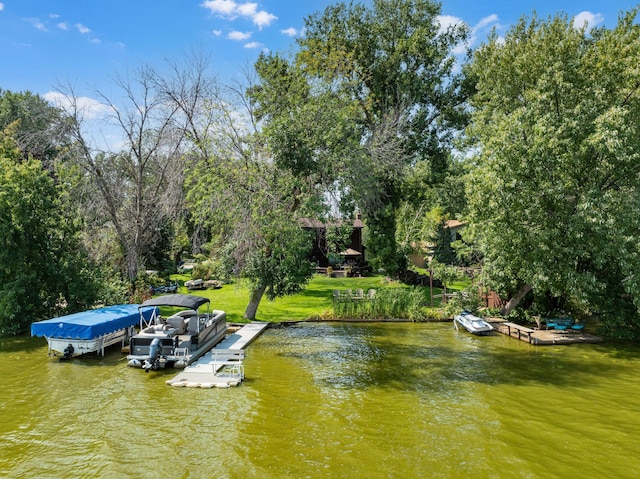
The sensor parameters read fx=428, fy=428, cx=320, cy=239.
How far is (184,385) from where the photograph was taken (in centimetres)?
1455

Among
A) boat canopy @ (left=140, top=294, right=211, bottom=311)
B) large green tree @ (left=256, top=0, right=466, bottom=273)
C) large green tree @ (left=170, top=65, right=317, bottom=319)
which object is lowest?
boat canopy @ (left=140, top=294, right=211, bottom=311)

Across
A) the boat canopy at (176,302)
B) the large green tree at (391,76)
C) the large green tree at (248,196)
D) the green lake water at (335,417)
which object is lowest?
the green lake water at (335,417)

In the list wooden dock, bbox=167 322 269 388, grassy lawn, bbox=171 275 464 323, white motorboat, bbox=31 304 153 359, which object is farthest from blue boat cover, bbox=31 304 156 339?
grassy lawn, bbox=171 275 464 323

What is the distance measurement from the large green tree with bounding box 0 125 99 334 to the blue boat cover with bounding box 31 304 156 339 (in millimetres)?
4728

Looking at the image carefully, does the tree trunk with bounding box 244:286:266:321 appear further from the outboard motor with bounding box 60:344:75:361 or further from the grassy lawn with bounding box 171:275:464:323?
the outboard motor with bounding box 60:344:75:361

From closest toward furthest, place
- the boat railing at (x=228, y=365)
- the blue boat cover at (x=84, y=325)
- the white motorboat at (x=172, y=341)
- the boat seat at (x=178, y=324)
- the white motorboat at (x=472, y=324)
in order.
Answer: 1. the boat railing at (x=228, y=365)
2. the white motorboat at (x=172, y=341)
3. the blue boat cover at (x=84, y=325)
4. the boat seat at (x=178, y=324)
5. the white motorboat at (x=472, y=324)

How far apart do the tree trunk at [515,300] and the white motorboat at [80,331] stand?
2072 centimetres

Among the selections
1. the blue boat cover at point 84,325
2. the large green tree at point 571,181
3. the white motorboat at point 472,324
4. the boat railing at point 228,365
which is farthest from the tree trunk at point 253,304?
the large green tree at point 571,181

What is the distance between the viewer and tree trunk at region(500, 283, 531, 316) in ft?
79.3

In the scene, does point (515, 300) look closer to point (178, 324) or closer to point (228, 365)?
point (228, 365)

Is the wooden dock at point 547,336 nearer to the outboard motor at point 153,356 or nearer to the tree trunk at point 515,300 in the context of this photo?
→ the tree trunk at point 515,300

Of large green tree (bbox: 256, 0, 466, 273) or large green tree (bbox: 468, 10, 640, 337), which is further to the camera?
large green tree (bbox: 256, 0, 466, 273)

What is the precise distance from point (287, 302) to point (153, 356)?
51.1ft

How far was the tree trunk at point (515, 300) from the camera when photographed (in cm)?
2416
